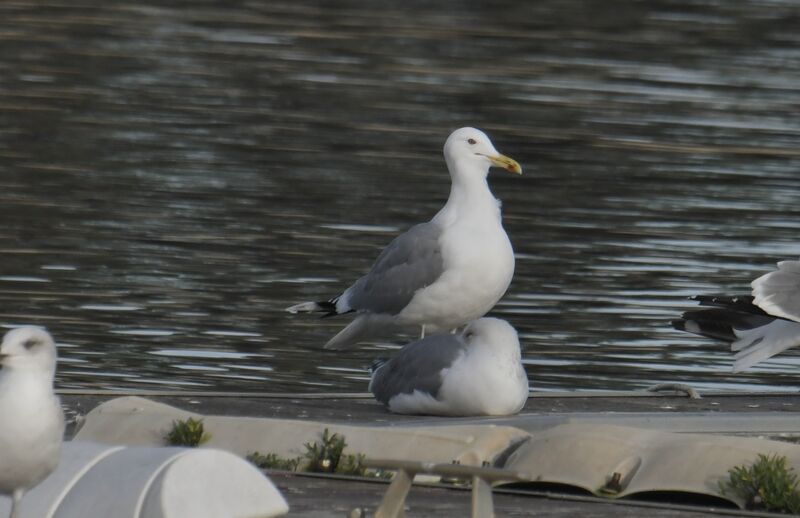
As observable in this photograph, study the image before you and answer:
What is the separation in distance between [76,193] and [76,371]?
6.21 meters

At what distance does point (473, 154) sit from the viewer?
424 inches

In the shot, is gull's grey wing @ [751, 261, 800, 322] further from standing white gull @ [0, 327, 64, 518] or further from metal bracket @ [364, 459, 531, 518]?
standing white gull @ [0, 327, 64, 518]

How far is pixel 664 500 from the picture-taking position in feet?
24.5

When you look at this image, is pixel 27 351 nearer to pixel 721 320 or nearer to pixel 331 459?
pixel 331 459

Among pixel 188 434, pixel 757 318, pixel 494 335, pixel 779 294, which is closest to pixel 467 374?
pixel 494 335

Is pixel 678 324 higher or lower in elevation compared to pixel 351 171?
higher

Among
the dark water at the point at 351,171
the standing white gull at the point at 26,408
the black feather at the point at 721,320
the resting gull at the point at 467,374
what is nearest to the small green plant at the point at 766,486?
the resting gull at the point at 467,374

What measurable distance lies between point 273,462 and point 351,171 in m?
11.7

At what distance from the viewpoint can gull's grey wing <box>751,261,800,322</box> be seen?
10.7m

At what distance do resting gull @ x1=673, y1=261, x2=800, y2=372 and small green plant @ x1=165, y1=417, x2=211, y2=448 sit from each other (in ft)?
12.3

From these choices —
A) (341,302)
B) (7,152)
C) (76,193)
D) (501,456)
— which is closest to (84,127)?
(7,152)

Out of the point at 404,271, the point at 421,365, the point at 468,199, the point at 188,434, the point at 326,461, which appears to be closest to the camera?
the point at 326,461

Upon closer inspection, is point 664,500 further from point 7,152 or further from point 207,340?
point 7,152

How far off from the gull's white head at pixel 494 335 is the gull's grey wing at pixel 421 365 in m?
0.07
